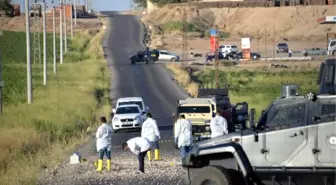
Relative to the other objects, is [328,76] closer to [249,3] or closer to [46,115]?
[46,115]

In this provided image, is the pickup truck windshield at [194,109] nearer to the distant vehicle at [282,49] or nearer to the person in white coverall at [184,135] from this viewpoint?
the person in white coverall at [184,135]

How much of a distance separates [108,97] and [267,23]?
87841mm

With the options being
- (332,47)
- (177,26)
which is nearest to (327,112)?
(332,47)

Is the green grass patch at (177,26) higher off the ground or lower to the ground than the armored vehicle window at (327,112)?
lower

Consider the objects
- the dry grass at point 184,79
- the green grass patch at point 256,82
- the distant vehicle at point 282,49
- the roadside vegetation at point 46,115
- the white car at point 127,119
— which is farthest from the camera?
the distant vehicle at point 282,49

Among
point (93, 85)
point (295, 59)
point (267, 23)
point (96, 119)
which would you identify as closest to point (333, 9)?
point (267, 23)

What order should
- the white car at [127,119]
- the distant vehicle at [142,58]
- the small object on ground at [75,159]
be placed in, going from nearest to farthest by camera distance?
the small object on ground at [75,159]
the white car at [127,119]
the distant vehicle at [142,58]

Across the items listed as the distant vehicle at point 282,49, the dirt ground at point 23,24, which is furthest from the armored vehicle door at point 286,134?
the dirt ground at point 23,24

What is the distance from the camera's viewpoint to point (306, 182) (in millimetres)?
16453

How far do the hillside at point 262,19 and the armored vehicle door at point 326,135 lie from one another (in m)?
120

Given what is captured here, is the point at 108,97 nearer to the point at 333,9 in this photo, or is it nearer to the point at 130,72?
the point at 130,72

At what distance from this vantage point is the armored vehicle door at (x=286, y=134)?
1652 cm

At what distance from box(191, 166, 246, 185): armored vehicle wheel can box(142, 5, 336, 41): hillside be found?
119710 millimetres

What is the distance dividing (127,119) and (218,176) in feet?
85.5
